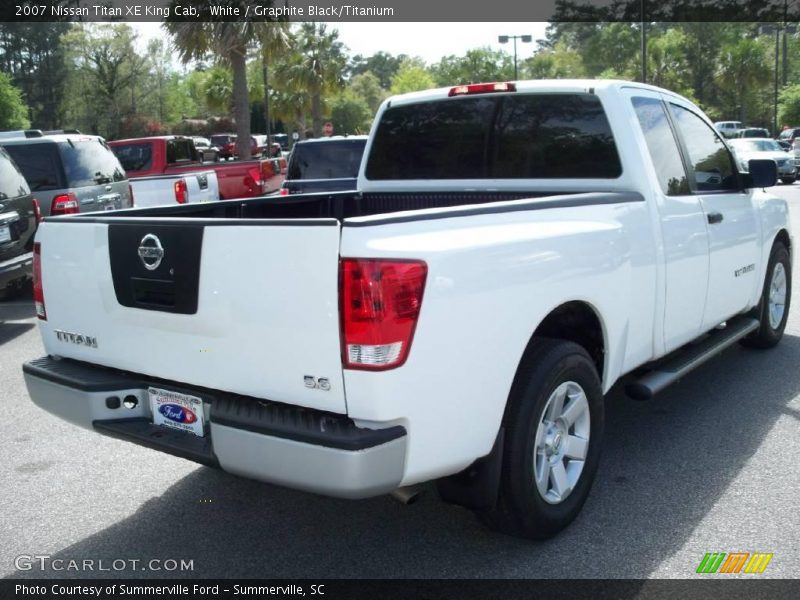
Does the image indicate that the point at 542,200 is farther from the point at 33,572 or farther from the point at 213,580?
the point at 33,572

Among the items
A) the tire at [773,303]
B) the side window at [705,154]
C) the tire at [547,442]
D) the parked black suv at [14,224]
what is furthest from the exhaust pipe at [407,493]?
the parked black suv at [14,224]

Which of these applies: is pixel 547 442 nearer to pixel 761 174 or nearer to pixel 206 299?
pixel 206 299

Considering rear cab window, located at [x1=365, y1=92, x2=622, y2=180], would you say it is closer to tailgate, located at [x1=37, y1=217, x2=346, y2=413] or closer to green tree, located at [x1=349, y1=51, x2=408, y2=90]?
tailgate, located at [x1=37, y1=217, x2=346, y2=413]

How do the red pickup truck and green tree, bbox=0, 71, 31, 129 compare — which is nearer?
the red pickup truck

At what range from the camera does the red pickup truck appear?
1521 cm

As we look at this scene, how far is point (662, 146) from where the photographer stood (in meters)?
4.77

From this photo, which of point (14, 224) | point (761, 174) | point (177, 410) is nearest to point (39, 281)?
point (177, 410)

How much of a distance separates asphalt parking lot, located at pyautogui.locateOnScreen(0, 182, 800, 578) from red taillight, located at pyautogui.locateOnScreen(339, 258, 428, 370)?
1.13 metres

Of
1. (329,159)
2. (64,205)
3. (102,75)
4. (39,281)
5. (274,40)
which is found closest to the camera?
(39,281)

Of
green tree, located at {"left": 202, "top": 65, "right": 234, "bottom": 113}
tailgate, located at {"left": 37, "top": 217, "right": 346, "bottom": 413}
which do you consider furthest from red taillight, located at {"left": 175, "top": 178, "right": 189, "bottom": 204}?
green tree, located at {"left": 202, "top": 65, "right": 234, "bottom": 113}

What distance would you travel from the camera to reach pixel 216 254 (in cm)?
308

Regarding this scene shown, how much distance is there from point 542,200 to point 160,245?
1.62 meters

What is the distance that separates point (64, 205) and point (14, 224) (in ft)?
4.43

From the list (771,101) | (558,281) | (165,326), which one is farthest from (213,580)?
(771,101)
